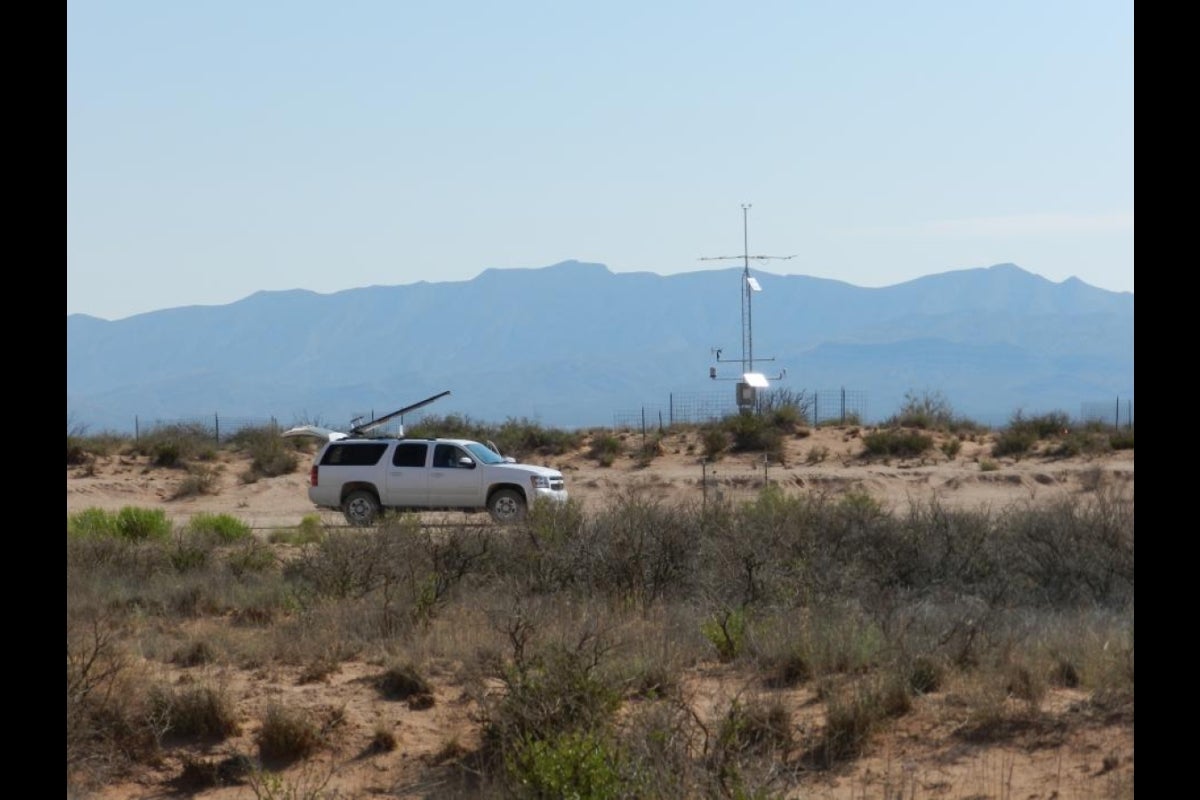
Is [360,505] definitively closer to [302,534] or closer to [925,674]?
[302,534]

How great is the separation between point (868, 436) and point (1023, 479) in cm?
776

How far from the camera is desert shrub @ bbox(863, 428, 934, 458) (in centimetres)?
4219

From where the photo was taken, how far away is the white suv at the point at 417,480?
89.3 ft

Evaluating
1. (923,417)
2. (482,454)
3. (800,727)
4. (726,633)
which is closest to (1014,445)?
(923,417)

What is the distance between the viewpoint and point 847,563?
53.8ft

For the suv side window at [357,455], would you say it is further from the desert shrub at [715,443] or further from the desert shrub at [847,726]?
the desert shrub at [847,726]

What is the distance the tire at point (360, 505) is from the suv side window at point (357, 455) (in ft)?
1.87

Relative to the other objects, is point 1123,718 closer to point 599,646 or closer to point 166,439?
point 599,646

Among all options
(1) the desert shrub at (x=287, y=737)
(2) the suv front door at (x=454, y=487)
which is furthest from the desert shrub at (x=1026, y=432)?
(1) the desert shrub at (x=287, y=737)

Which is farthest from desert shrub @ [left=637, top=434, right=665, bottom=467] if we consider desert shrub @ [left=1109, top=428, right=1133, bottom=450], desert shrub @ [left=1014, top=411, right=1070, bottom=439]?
→ desert shrub @ [left=1109, top=428, right=1133, bottom=450]

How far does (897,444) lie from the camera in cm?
4250

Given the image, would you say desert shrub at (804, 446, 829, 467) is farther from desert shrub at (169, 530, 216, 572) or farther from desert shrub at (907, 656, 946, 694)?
desert shrub at (907, 656, 946, 694)
